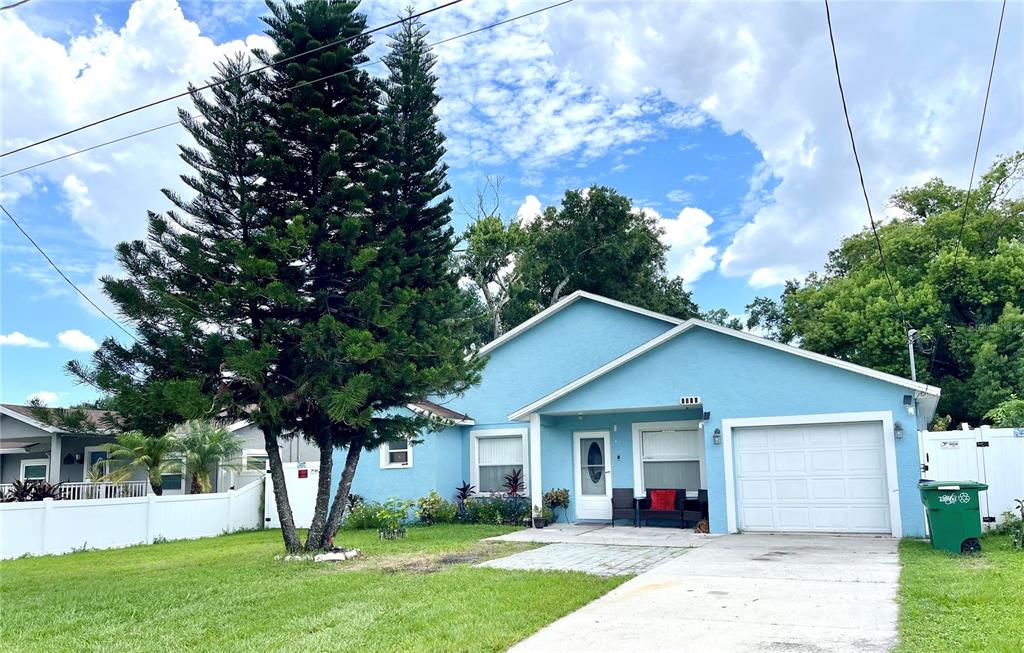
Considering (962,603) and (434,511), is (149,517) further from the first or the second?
(962,603)

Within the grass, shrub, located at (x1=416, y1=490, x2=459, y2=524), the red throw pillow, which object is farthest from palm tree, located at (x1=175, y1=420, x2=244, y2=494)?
the red throw pillow

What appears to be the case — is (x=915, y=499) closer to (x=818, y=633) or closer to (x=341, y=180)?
(x=818, y=633)

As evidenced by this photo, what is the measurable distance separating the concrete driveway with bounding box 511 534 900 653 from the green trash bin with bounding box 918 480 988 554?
0.79 meters

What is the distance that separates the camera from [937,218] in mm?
30453

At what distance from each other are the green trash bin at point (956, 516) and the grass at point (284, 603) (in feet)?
16.8

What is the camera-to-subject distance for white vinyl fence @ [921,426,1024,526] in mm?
12266

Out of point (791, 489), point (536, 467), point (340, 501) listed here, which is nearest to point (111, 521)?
point (340, 501)

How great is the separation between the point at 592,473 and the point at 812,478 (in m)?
5.02

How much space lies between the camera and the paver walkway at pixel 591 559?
9727 mm

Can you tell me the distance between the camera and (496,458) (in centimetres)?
1794

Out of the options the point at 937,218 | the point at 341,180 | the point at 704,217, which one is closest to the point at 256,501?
the point at 341,180

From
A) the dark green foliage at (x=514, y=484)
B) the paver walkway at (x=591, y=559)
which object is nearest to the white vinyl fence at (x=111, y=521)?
the dark green foliage at (x=514, y=484)

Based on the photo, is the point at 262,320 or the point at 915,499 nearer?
the point at 262,320

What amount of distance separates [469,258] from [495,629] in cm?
2725
